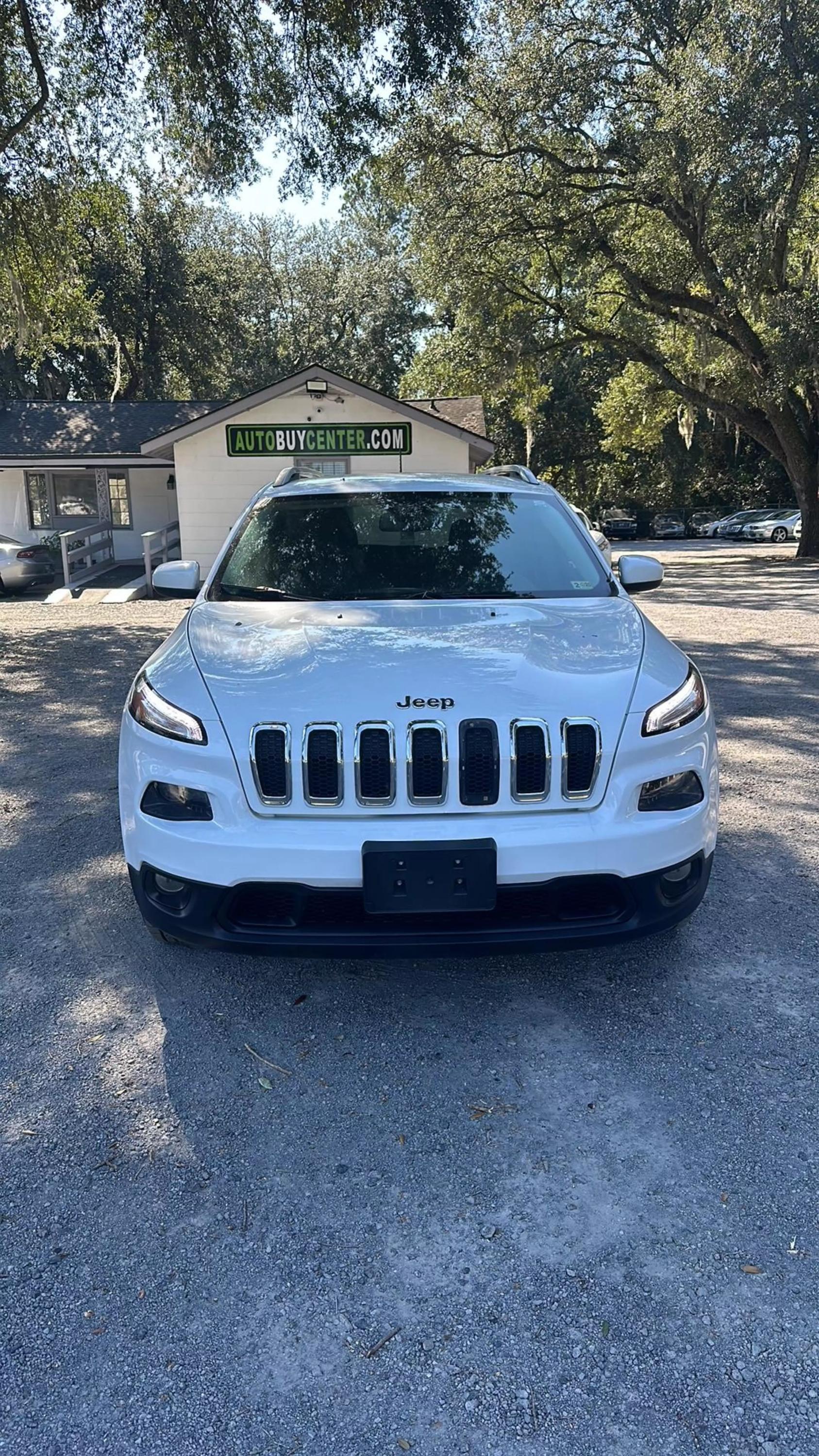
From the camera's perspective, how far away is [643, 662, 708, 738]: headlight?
278 cm

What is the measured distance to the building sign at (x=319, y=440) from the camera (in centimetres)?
1930

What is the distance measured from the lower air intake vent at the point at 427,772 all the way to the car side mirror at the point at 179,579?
2.11 metres

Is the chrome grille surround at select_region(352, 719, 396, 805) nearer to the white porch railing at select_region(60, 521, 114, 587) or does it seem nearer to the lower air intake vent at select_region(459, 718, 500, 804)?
the lower air intake vent at select_region(459, 718, 500, 804)

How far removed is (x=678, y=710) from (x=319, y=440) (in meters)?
17.8

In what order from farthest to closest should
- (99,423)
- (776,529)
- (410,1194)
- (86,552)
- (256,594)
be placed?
(776,529) < (99,423) < (86,552) < (256,594) < (410,1194)

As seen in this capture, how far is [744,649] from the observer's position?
940cm

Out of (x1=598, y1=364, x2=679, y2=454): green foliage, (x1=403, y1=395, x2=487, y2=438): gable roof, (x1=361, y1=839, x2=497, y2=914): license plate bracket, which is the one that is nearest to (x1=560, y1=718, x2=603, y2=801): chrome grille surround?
(x1=361, y1=839, x2=497, y2=914): license plate bracket

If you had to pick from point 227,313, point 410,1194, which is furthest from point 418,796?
point 227,313

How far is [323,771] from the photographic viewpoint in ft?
8.66

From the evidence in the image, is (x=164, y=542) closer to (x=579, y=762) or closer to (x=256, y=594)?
(x=256, y=594)

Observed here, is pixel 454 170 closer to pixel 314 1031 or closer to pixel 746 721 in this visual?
pixel 746 721

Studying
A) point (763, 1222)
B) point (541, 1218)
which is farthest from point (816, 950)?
point (541, 1218)

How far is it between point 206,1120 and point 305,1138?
11.1 inches

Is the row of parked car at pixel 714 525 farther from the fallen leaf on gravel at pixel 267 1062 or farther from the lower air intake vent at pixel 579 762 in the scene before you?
the fallen leaf on gravel at pixel 267 1062
